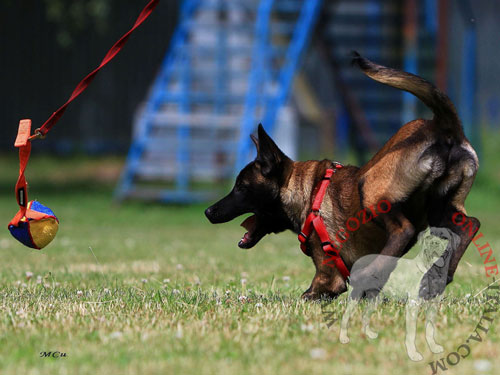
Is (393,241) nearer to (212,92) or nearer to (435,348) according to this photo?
(435,348)

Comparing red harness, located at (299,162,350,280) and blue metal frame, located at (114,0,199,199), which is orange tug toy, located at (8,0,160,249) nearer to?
red harness, located at (299,162,350,280)

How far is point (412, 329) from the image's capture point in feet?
9.97

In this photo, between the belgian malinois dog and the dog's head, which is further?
the dog's head

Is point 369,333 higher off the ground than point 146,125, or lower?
higher

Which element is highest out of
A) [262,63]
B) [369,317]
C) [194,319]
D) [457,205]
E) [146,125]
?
[262,63]

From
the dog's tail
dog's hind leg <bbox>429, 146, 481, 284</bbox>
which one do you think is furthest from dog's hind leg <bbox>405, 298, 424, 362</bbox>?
the dog's tail

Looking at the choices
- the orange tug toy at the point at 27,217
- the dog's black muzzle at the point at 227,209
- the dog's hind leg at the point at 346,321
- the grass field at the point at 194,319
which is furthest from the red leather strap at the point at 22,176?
the dog's hind leg at the point at 346,321

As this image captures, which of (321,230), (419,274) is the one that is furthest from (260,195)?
(419,274)

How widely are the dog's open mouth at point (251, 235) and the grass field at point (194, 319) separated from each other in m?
0.30

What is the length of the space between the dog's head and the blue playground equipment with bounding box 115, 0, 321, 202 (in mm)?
5999

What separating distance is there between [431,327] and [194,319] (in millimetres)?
1082

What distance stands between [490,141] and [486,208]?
5.39 metres

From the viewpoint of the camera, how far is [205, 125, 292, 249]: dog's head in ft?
13.6

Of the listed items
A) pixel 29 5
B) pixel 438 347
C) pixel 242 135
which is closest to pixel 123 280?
pixel 438 347
